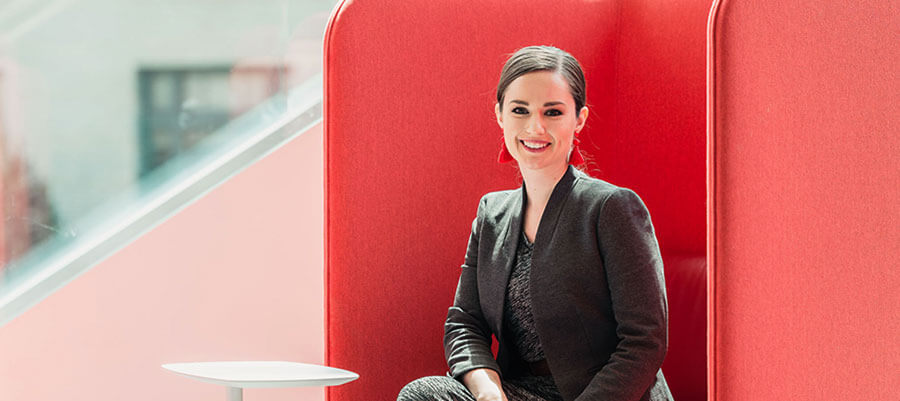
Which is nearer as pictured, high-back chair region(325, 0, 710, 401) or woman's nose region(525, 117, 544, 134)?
woman's nose region(525, 117, 544, 134)

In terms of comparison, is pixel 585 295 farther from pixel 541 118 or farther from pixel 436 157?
pixel 436 157

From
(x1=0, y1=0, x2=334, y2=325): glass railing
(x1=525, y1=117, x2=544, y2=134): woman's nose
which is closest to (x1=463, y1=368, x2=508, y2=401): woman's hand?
(x1=525, y1=117, x2=544, y2=134): woman's nose

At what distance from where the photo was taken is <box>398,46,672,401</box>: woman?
60.0 inches

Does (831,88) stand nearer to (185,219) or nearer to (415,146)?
(415,146)

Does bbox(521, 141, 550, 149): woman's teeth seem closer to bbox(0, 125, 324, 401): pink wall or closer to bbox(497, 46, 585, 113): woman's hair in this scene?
bbox(497, 46, 585, 113): woman's hair

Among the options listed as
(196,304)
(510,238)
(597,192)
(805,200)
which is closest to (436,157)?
(510,238)

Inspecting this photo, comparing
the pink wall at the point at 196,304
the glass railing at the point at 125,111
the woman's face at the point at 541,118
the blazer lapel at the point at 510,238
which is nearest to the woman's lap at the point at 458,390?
the blazer lapel at the point at 510,238

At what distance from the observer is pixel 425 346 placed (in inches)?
81.3

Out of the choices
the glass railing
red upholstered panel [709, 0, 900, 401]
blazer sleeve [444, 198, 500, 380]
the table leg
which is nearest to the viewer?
red upholstered panel [709, 0, 900, 401]

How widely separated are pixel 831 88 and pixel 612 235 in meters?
0.43

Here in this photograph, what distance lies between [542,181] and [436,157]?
0.41 meters

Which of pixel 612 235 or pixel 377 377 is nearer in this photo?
pixel 612 235

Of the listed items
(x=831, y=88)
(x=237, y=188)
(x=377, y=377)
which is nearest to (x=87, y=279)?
(x=237, y=188)

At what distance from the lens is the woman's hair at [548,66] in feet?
5.53
